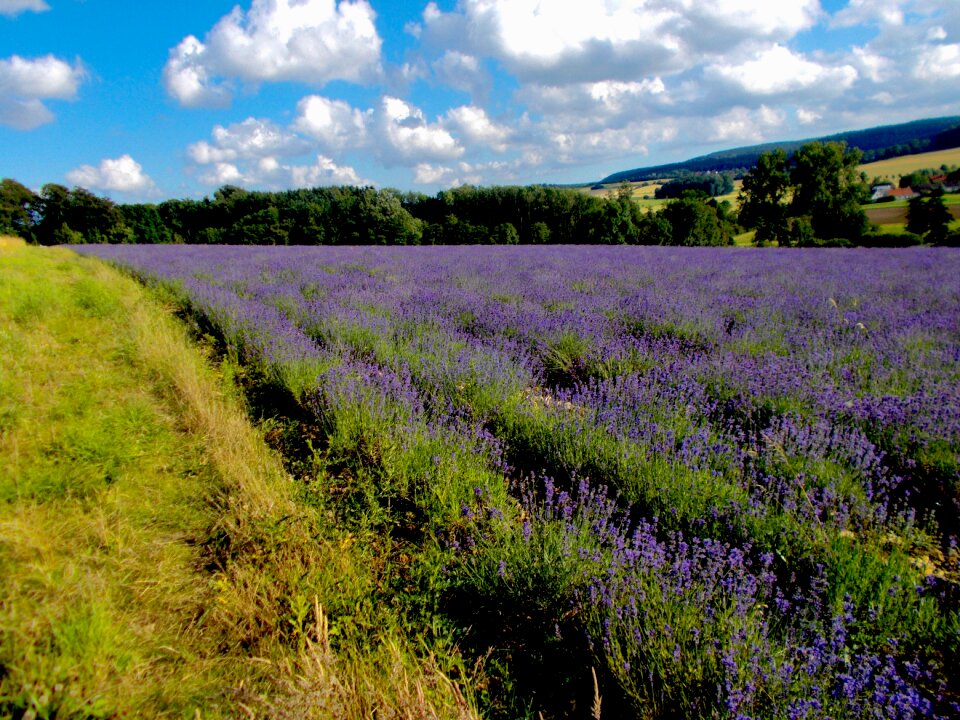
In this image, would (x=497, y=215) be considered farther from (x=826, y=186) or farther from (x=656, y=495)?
(x=656, y=495)

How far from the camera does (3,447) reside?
2984 millimetres

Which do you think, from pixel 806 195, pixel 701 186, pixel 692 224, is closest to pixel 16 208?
Answer: pixel 692 224

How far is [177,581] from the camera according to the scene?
2031mm

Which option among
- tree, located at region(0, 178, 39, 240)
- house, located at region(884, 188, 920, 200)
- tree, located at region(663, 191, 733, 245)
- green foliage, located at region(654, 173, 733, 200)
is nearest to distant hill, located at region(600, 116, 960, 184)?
green foliage, located at region(654, 173, 733, 200)

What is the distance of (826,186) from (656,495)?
43.0 m

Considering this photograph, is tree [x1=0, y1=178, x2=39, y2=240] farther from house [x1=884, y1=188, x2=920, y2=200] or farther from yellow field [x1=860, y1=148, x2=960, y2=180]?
yellow field [x1=860, y1=148, x2=960, y2=180]

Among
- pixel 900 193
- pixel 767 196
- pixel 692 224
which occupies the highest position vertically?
pixel 767 196

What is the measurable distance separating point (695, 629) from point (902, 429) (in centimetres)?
228

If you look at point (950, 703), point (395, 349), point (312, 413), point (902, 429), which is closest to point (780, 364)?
point (902, 429)

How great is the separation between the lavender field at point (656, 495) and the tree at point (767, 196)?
116 feet

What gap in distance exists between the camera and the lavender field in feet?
4.85

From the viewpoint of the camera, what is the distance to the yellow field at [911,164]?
62.2 metres

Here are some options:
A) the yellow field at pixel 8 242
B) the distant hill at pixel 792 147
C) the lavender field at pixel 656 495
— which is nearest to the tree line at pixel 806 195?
the lavender field at pixel 656 495

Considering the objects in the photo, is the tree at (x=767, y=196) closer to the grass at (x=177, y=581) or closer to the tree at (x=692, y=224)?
the tree at (x=692, y=224)
